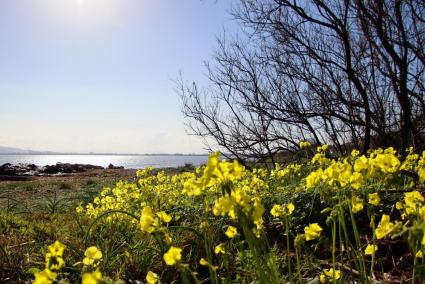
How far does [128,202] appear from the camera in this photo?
17.5ft

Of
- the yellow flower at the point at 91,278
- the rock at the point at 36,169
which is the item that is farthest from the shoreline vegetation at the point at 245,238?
the rock at the point at 36,169

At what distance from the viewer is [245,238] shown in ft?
7.30

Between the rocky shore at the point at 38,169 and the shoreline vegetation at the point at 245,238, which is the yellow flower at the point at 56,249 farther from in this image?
the rocky shore at the point at 38,169

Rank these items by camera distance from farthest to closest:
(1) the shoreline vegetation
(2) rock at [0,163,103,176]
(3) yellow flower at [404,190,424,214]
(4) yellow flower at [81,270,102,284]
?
1. (2) rock at [0,163,103,176]
2. (3) yellow flower at [404,190,424,214]
3. (1) the shoreline vegetation
4. (4) yellow flower at [81,270,102,284]

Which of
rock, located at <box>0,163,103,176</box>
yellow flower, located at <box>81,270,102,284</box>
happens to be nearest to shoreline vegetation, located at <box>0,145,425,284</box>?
yellow flower, located at <box>81,270,102,284</box>

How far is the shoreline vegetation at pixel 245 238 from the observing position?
1.40m

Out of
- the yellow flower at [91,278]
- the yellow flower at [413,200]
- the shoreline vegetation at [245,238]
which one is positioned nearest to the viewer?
the yellow flower at [91,278]

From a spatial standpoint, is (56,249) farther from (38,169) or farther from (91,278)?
(38,169)

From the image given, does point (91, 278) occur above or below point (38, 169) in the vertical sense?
above

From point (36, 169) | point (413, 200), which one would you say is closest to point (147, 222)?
point (413, 200)

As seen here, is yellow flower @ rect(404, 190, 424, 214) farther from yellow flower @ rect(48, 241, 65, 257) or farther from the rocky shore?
the rocky shore

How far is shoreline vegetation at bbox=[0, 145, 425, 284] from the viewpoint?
4.58 feet

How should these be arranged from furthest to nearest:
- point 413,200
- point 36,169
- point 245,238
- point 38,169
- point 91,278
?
point 38,169, point 36,169, point 245,238, point 413,200, point 91,278

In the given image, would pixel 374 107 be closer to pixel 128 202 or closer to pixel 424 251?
pixel 128 202
